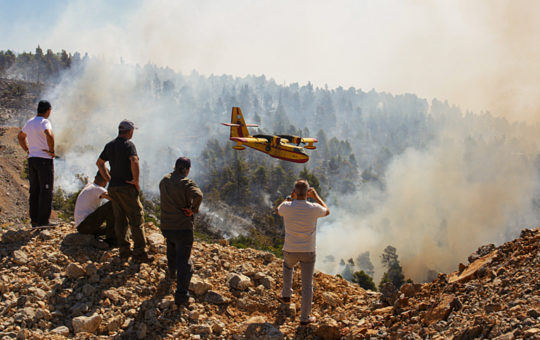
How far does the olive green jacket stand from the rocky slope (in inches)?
45.8

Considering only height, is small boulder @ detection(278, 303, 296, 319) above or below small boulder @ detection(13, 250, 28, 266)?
below

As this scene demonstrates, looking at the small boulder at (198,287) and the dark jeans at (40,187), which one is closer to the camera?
the small boulder at (198,287)

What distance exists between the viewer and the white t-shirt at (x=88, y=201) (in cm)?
716

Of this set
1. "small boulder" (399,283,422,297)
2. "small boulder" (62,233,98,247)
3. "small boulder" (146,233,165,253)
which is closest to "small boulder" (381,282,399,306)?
"small boulder" (399,283,422,297)

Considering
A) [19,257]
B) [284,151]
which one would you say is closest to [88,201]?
[19,257]

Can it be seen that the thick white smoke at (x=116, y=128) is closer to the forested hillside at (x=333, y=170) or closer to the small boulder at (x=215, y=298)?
the forested hillside at (x=333, y=170)

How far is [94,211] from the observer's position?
23.9 feet

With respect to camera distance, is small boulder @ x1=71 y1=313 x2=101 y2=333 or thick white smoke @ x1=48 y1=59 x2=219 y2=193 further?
thick white smoke @ x1=48 y1=59 x2=219 y2=193

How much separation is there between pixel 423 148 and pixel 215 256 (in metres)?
178

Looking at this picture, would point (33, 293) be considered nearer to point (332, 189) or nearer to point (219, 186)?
point (219, 186)

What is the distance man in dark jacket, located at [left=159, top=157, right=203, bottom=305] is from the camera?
583 centimetres

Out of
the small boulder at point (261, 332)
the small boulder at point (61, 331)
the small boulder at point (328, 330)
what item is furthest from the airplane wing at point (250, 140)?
the small boulder at point (61, 331)

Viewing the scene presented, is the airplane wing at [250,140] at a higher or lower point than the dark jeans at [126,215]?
higher

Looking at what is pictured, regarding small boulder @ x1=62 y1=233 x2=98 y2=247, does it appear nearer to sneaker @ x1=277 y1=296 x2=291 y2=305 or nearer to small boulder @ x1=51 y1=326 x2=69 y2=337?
small boulder @ x1=51 y1=326 x2=69 y2=337
